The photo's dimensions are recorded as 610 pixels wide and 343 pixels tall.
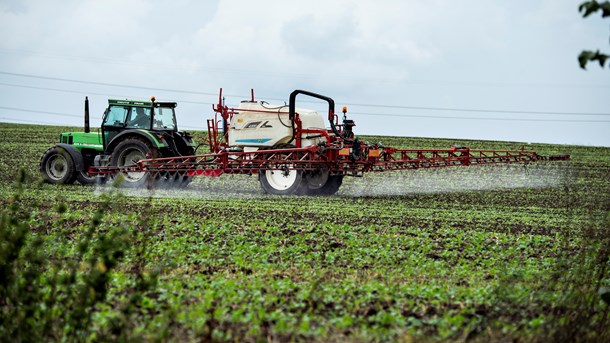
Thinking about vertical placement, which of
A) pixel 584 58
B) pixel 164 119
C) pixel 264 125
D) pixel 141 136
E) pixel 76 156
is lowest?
pixel 76 156

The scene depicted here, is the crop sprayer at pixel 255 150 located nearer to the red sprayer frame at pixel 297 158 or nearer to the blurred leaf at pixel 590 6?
the red sprayer frame at pixel 297 158

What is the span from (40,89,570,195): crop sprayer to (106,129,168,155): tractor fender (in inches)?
1.0

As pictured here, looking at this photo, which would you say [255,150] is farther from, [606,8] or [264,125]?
[606,8]

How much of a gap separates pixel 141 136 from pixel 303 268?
1206cm

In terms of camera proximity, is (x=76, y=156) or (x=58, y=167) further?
(x=58, y=167)

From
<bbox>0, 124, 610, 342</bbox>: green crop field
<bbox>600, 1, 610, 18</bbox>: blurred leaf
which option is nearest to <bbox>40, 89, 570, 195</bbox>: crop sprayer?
<bbox>0, 124, 610, 342</bbox>: green crop field

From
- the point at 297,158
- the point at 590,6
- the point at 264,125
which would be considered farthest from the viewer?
the point at 264,125

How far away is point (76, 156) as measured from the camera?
20.8 metres

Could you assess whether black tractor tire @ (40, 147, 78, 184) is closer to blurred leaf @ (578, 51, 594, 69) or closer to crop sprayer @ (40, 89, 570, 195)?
crop sprayer @ (40, 89, 570, 195)

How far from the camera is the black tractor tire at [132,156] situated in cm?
1956

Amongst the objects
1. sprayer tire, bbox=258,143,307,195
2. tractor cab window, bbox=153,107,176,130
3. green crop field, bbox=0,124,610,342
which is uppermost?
tractor cab window, bbox=153,107,176,130

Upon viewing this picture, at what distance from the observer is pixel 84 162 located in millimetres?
21109

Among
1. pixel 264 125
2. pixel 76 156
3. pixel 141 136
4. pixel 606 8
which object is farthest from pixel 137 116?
pixel 606 8

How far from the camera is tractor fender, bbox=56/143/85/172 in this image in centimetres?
2077
